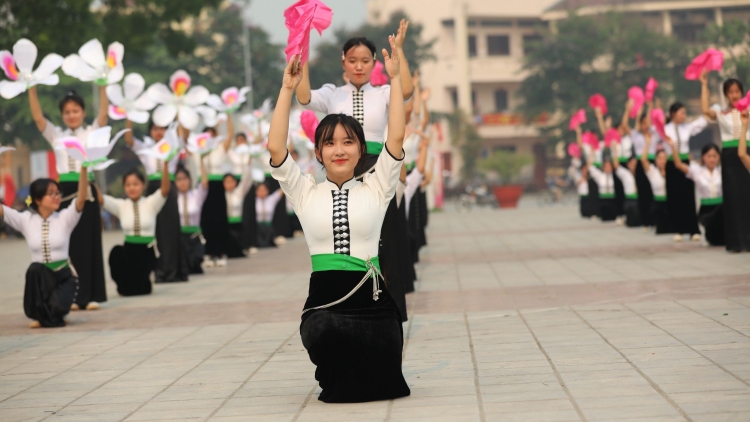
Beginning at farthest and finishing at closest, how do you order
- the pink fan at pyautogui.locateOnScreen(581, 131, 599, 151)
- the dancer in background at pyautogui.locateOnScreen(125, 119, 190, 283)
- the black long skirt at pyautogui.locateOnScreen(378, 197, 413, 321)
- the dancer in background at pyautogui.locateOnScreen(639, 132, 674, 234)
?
the pink fan at pyautogui.locateOnScreen(581, 131, 599, 151) < the dancer in background at pyautogui.locateOnScreen(639, 132, 674, 234) < the dancer in background at pyautogui.locateOnScreen(125, 119, 190, 283) < the black long skirt at pyautogui.locateOnScreen(378, 197, 413, 321)

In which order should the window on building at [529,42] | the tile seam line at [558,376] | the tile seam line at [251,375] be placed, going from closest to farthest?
1. the tile seam line at [558,376]
2. the tile seam line at [251,375]
3. the window on building at [529,42]

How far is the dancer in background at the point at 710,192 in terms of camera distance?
13109 millimetres

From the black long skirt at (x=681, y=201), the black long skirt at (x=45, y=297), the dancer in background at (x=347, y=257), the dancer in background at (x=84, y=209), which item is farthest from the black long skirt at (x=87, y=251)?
the black long skirt at (x=681, y=201)

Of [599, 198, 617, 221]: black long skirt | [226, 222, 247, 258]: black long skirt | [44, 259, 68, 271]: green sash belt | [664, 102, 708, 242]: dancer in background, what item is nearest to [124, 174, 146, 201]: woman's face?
[44, 259, 68, 271]: green sash belt

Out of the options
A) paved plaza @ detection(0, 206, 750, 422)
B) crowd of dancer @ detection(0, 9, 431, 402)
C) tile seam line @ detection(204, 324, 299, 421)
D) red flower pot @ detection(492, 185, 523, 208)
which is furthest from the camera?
red flower pot @ detection(492, 185, 523, 208)

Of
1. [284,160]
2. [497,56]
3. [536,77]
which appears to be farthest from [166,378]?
[497,56]

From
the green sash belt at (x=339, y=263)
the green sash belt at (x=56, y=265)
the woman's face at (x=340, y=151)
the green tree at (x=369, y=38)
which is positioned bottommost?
the green sash belt at (x=56, y=265)

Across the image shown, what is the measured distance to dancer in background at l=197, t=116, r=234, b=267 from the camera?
15641 mm

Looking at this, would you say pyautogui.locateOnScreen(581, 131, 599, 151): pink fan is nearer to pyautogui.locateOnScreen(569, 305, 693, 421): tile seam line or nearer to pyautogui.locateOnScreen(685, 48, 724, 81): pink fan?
pyautogui.locateOnScreen(685, 48, 724, 81): pink fan

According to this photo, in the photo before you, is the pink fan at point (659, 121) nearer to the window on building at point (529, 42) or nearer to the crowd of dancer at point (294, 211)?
the crowd of dancer at point (294, 211)

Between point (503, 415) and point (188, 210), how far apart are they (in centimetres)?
1030

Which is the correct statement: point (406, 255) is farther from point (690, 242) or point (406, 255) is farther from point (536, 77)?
point (536, 77)

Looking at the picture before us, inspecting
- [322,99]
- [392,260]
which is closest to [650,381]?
[392,260]

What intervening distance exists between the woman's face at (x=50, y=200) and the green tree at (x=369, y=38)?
3445cm
